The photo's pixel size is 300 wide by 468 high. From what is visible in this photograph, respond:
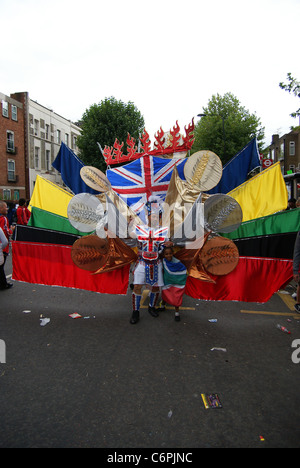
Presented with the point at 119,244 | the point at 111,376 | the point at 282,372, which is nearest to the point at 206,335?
the point at 282,372

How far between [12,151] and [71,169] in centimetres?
2729

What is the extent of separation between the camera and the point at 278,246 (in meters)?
4.19

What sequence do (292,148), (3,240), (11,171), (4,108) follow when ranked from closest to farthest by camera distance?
(3,240) → (4,108) → (11,171) → (292,148)

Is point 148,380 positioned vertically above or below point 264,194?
below

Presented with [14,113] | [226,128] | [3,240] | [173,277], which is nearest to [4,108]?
[14,113]

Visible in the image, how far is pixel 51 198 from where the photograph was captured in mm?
5258

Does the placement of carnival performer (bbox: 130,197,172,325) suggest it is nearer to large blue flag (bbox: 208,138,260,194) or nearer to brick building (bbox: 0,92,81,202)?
large blue flag (bbox: 208,138,260,194)

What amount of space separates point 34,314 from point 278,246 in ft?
13.1

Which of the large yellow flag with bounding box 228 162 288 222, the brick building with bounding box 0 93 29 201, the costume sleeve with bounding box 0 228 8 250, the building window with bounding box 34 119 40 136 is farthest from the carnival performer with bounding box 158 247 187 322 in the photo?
the building window with bounding box 34 119 40 136

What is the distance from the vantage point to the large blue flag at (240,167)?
4.88 m

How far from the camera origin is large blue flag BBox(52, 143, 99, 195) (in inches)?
203

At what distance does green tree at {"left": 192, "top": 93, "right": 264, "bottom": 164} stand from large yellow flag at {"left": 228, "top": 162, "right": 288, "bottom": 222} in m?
21.2

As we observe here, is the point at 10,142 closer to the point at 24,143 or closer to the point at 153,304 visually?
the point at 24,143

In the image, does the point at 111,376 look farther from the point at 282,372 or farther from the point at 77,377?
the point at 282,372
